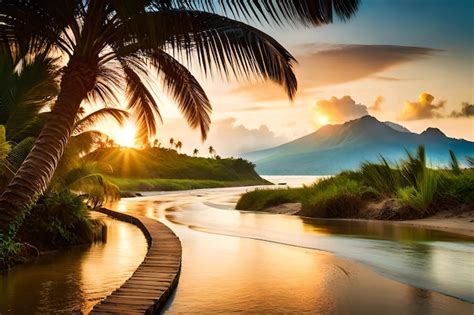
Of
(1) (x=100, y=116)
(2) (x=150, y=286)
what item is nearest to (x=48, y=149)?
(2) (x=150, y=286)

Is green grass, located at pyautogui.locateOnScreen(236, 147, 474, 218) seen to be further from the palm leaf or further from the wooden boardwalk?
the wooden boardwalk

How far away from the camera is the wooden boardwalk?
4.27m

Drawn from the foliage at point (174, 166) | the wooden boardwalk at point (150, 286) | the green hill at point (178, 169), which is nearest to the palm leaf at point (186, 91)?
the wooden boardwalk at point (150, 286)

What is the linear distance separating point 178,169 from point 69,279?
363 feet

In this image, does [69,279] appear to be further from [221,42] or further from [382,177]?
[382,177]

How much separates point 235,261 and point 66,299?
3009mm

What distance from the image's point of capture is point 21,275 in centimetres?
675

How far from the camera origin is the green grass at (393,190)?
14.0m

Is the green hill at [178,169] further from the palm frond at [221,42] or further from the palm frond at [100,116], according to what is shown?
the palm frond at [221,42]

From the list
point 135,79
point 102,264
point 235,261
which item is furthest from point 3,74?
point 235,261

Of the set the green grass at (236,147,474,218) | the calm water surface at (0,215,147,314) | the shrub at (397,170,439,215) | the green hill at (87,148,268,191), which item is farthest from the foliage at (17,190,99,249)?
the green hill at (87,148,268,191)

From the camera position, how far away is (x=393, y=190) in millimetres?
16328

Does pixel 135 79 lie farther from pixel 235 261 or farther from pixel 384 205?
pixel 384 205

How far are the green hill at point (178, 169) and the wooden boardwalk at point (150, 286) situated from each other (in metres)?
65.4
